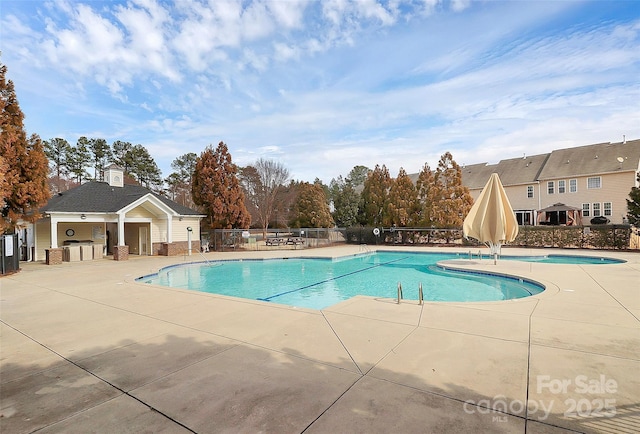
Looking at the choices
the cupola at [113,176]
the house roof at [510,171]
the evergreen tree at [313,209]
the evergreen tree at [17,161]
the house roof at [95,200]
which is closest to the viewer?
the evergreen tree at [17,161]

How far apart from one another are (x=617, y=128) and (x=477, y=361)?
106 feet

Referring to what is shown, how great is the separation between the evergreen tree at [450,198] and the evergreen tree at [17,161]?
22.1 meters

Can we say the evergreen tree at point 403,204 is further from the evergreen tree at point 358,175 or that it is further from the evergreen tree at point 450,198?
the evergreen tree at point 358,175

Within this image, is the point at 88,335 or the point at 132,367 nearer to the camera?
the point at 132,367

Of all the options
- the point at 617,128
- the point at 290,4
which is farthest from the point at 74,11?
the point at 617,128

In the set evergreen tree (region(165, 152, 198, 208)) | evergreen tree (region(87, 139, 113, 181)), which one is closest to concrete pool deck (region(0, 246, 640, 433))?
evergreen tree (region(165, 152, 198, 208))

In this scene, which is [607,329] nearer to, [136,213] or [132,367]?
[132,367]

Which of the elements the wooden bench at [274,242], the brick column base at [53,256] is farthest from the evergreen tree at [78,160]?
the wooden bench at [274,242]

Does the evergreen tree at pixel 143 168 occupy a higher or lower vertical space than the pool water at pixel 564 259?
higher

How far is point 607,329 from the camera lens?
4.77 meters

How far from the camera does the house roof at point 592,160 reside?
24.7 metres

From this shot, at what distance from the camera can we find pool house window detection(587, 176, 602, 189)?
25531mm

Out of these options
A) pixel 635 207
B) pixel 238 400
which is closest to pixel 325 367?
pixel 238 400

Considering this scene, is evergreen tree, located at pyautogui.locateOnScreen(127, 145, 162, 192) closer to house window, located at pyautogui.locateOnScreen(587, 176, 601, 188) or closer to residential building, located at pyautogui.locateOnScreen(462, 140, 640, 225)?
residential building, located at pyautogui.locateOnScreen(462, 140, 640, 225)
